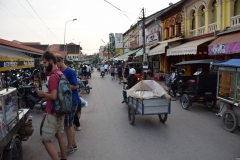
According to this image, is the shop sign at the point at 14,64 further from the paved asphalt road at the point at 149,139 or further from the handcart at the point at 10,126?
the paved asphalt road at the point at 149,139

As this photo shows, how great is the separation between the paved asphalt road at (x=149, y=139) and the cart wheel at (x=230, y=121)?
0.15 meters

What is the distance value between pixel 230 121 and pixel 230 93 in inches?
32.0

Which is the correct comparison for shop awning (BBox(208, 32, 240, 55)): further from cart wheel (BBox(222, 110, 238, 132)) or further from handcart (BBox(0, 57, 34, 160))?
handcart (BBox(0, 57, 34, 160))

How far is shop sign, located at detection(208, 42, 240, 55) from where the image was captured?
931cm

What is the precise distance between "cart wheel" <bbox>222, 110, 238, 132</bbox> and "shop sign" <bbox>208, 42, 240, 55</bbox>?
428 cm

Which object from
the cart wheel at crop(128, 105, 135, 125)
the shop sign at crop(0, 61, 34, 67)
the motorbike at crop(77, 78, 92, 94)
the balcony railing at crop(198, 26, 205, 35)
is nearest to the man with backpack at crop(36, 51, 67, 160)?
the shop sign at crop(0, 61, 34, 67)

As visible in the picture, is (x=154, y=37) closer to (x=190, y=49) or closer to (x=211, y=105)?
(x=190, y=49)

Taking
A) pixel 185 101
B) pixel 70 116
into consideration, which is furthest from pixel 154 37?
pixel 70 116

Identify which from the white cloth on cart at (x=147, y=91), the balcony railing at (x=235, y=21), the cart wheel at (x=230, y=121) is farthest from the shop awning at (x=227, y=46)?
the white cloth on cart at (x=147, y=91)

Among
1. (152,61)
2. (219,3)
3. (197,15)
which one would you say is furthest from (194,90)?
(152,61)

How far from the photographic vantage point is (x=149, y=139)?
5203mm

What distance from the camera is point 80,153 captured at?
4.44 meters

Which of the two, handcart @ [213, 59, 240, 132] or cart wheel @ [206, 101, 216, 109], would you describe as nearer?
handcart @ [213, 59, 240, 132]

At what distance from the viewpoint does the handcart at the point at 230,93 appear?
18.6 feet
